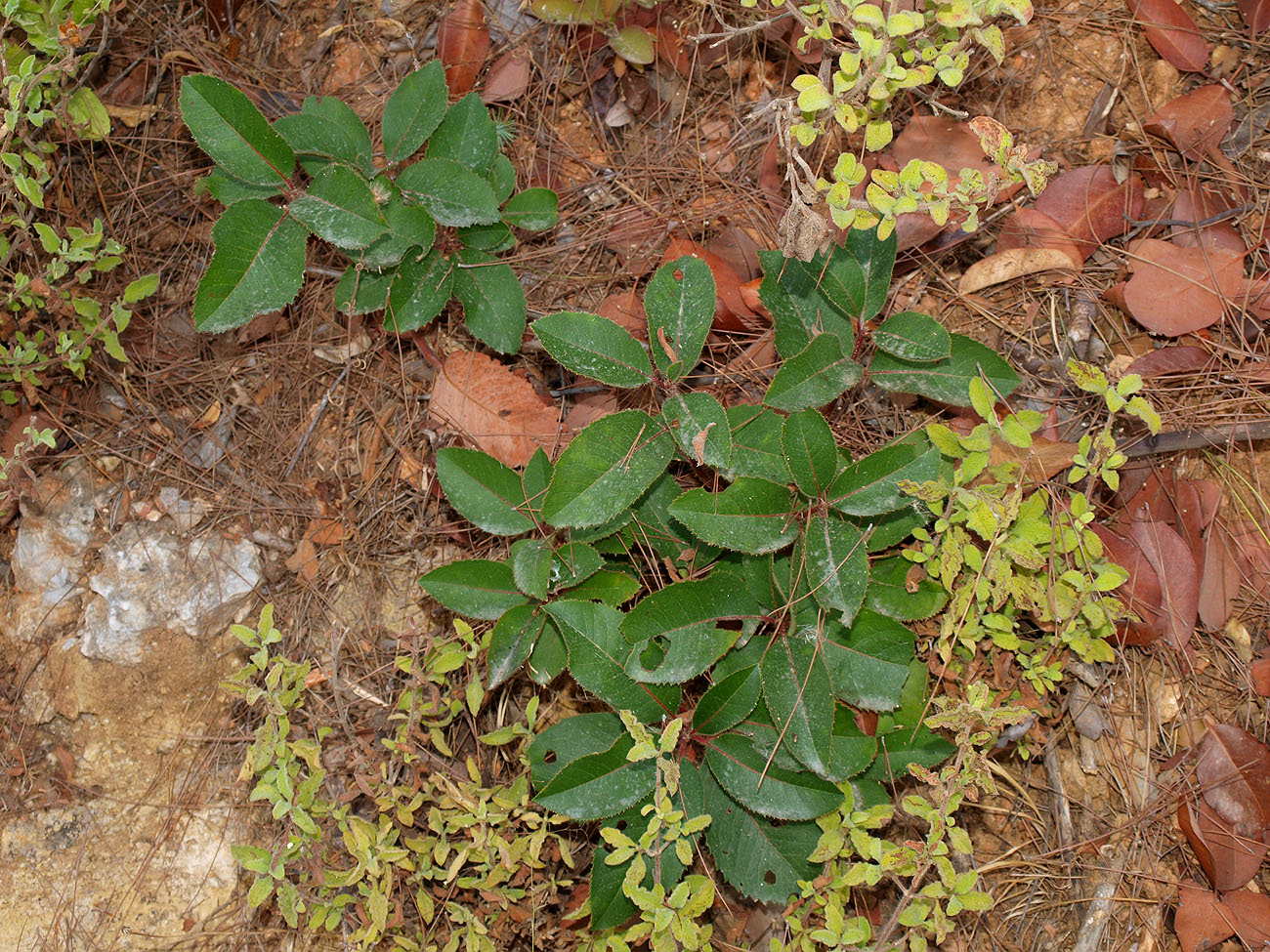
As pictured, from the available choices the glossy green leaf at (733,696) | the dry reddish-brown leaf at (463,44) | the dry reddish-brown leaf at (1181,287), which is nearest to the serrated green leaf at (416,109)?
the dry reddish-brown leaf at (463,44)

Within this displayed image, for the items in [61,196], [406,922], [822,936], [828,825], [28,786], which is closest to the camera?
[822,936]

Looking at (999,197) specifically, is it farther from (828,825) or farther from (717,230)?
(828,825)

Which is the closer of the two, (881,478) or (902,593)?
(881,478)

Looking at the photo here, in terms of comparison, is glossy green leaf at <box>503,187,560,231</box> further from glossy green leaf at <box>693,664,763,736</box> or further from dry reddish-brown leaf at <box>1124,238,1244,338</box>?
dry reddish-brown leaf at <box>1124,238,1244,338</box>

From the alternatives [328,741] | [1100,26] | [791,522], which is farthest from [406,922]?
[1100,26]

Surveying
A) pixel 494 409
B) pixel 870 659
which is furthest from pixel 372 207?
pixel 870 659

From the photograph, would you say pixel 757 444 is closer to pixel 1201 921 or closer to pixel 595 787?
pixel 595 787
